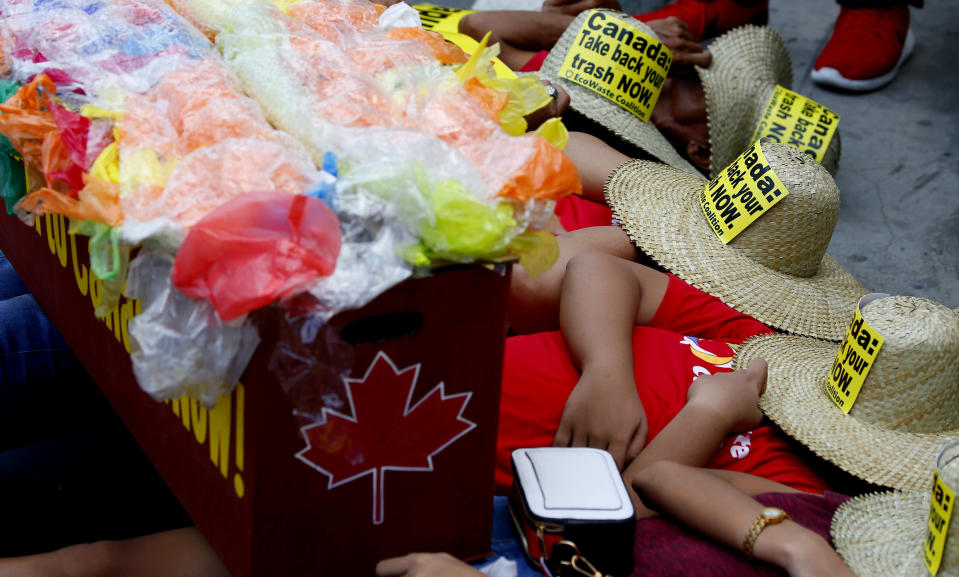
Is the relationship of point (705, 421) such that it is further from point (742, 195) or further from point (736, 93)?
point (736, 93)

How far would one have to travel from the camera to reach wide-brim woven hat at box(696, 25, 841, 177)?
7.99 feet

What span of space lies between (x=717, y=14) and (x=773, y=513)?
244cm

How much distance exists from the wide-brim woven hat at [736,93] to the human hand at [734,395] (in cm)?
99

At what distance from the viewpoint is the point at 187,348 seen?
0.91m

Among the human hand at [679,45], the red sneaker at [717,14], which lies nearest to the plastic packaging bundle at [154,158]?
the human hand at [679,45]

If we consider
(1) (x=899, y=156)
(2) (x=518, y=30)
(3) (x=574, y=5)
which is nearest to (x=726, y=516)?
(2) (x=518, y=30)

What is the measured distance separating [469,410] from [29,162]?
0.62 m

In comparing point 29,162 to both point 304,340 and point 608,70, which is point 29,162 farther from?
point 608,70

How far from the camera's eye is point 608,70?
88.4 inches

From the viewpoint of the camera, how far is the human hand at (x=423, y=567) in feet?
3.43

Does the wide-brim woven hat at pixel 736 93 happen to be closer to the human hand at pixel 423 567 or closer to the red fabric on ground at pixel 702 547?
the red fabric on ground at pixel 702 547

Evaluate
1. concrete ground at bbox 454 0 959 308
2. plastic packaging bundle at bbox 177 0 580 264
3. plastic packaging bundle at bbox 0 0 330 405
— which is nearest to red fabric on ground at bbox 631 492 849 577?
plastic packaging bundle at bbox 177 0 580 264

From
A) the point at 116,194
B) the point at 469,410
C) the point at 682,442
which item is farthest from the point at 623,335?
the point at 116,194

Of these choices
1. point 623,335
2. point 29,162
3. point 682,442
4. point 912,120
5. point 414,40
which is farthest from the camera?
point 912,120
